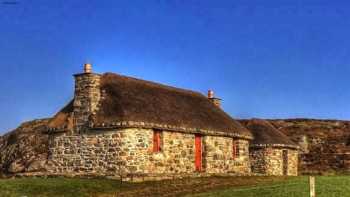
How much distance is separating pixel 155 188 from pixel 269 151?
17417 millimetres

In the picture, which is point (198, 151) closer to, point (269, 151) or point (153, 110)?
point (153, 110)

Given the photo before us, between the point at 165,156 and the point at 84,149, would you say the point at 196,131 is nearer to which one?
the point at 165,156

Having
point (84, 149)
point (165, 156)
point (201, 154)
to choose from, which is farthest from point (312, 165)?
point (84, 149)

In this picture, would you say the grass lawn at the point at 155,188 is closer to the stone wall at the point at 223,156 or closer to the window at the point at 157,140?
the window at the point at 157,140

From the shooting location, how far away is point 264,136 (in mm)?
44094

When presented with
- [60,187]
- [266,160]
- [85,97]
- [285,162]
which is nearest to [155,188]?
[60,187]

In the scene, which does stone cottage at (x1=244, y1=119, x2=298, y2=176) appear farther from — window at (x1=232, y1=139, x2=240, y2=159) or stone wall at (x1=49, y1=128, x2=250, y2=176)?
stone wall at (x1=49, y1=128, x2=250, y2=176)

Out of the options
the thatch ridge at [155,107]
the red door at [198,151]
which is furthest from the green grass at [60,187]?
the red door at [198,151]

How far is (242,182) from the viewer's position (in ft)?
105

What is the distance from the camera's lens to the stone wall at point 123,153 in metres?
31.0

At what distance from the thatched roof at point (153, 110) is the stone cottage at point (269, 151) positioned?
10.4 feet

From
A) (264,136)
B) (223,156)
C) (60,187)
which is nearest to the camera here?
(60,187)

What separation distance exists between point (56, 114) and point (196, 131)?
772 cm

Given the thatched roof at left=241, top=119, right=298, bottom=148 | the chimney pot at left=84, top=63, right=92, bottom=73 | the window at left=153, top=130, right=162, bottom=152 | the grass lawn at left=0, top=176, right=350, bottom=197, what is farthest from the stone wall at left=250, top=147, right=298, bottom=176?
the chimney pot at left=84, top=63, right=92, bottom=73
